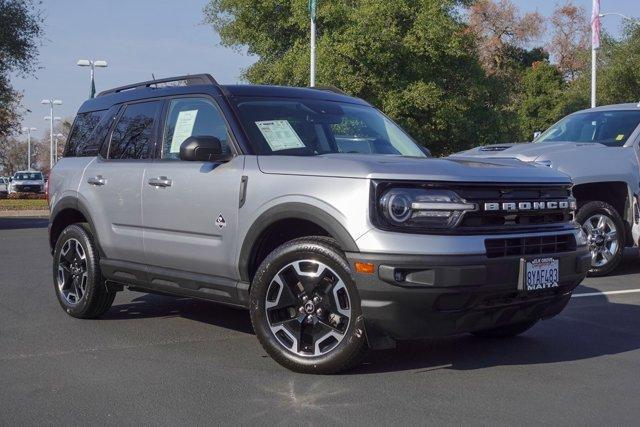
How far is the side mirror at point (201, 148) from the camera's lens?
5.40 meters

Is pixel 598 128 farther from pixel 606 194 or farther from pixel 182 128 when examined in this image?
pixel 182 128

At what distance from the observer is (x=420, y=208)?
459 centimetres

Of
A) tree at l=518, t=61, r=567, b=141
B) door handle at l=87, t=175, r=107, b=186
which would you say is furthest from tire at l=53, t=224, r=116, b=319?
tree at l=518, t=61, r=567, b=141

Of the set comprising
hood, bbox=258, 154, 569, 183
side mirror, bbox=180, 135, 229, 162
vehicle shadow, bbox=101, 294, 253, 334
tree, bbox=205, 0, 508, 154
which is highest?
tree, bbox=205, 0, 508, 154

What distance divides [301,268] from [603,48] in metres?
36.2

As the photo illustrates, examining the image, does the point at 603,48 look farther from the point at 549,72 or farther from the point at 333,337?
the point at 333,337

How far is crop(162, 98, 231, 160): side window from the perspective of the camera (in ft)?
19.0

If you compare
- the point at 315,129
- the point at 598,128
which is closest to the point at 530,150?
the point at 598,128

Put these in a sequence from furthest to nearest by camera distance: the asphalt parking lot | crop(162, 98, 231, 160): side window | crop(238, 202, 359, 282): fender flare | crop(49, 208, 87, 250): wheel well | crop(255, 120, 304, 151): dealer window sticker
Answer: crop(49, 208, 87, 250): wheel well < crop(162, 98, 231, 160): side window < crop(255, 120, 304, 151): dealer window sticker < crop(238, 202, 359, 282): fender flare < the asphalt parking lot

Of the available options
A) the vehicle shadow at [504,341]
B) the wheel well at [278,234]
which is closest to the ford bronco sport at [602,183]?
the vehicle shadow at [504,341]

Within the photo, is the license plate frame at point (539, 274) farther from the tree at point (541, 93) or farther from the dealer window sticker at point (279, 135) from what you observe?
the tree at point (541, 93)

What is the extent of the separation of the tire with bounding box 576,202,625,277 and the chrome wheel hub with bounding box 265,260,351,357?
17.5 ft

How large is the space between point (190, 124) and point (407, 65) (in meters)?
26.2

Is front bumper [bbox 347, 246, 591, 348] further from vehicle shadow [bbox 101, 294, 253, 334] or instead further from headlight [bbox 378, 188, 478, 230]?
vehicle shadow [bbox 101, 294, 253, 334]
